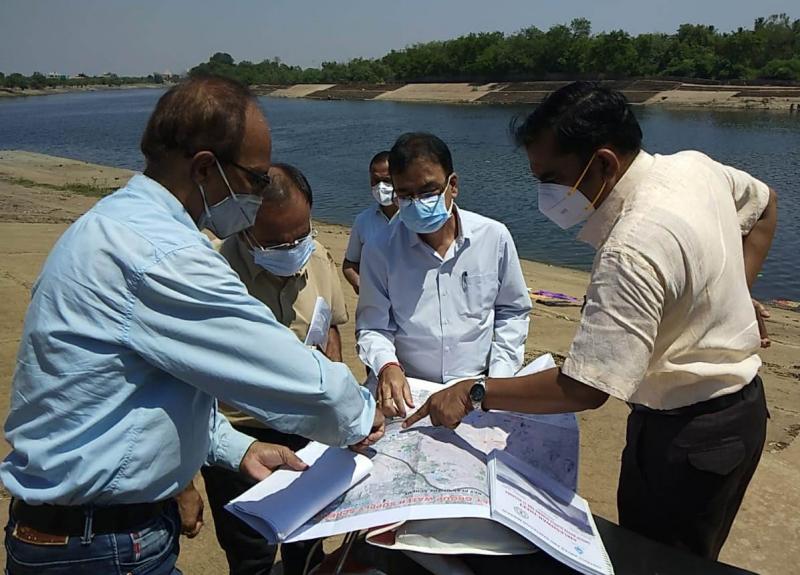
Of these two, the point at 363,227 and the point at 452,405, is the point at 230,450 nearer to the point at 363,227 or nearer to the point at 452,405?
the point at 452,405

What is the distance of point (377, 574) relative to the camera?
1473 mm

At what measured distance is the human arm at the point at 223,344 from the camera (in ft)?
4.05

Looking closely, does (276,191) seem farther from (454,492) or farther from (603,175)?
(454,492)

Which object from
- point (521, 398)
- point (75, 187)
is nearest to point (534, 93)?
point (75, 187)

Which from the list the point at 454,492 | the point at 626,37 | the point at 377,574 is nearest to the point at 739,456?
the point at 454,492

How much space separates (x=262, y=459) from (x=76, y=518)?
1.63 ft

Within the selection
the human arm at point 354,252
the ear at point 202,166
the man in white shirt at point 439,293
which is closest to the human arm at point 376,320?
the man in white shirt at point 439,293

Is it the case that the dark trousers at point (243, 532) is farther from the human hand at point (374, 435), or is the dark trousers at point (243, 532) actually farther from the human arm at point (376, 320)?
the human hand at point (374, 435)

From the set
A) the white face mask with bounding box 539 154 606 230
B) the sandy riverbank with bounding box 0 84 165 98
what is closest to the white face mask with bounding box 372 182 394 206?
the white face mask with bounding box 539 154 606 230

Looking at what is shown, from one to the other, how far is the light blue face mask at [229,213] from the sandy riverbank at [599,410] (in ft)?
6.85

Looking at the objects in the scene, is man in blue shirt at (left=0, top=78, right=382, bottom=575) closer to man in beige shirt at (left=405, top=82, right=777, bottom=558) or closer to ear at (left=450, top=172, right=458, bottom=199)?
man in beige shirt at (left=405, top=82, right=777, bottom=558)

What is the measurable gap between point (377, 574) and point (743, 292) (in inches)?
45.3

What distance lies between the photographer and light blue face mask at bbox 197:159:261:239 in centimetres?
149

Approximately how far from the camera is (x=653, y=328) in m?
1.50
